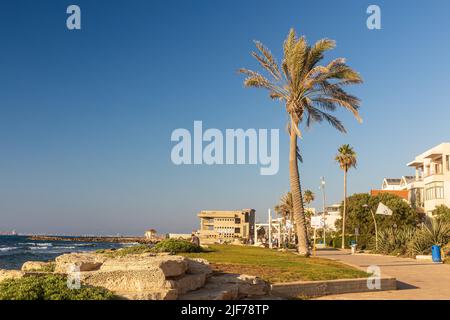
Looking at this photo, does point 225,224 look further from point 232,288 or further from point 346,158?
point 232,288

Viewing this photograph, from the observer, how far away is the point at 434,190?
48656 millimetres

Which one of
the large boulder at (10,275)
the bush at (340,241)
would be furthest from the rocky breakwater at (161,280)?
the bush at (340,241)

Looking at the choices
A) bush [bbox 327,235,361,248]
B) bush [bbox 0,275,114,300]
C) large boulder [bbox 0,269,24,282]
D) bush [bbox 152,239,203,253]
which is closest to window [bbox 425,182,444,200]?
bush [bbox 327,235,361,248]

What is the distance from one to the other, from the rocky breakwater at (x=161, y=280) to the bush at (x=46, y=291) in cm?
47

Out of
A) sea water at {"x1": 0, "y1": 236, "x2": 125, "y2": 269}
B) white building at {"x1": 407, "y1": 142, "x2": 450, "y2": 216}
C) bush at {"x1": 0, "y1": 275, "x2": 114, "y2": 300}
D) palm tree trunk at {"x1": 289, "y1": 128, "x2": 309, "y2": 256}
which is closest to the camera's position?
bush at {"x1": 0, "y1": 275, "x2": 114, "y2": 300}

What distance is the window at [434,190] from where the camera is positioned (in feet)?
156

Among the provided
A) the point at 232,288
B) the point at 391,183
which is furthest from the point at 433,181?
the point at 391,183

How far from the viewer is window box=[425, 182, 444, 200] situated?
47.6 meters

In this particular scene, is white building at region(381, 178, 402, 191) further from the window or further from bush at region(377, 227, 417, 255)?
bush at region(377, 227, 417, 255)

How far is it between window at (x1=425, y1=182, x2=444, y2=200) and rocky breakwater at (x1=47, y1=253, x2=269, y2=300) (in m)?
42.5

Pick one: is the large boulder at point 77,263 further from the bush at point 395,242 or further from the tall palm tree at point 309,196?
the tall palm tree at point 309,196
